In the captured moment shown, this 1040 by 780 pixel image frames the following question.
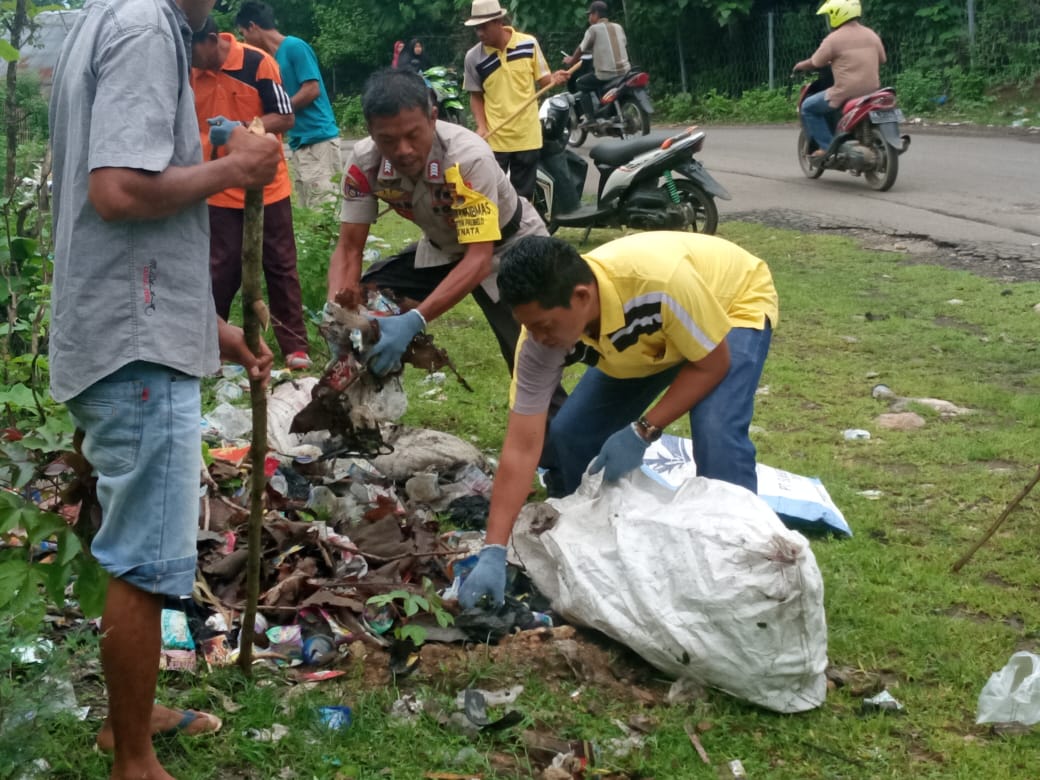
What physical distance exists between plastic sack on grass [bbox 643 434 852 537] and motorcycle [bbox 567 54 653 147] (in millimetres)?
10278

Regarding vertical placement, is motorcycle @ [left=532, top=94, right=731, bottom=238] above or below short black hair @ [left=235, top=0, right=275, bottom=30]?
below

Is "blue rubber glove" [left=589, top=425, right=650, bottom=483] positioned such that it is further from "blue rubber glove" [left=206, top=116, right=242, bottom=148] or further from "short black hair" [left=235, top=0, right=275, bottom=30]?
"short black hair" [left=235, top=0, right=275, bottom=30]

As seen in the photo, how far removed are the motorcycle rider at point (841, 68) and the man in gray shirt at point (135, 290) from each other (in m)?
9.26

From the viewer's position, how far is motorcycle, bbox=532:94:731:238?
8758mm

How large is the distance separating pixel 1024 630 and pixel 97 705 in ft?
8.22

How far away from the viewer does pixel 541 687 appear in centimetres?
311

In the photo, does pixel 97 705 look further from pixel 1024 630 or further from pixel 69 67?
pixel 1024 630

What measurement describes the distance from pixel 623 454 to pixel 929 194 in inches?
310

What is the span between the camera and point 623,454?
11.5ft

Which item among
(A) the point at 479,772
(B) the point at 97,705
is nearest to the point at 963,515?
(A) the point at 479,772

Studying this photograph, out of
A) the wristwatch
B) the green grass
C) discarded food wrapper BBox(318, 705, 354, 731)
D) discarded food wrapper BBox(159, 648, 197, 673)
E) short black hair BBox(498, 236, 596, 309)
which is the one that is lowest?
the green grass

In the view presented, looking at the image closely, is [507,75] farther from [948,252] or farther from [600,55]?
[600,55]

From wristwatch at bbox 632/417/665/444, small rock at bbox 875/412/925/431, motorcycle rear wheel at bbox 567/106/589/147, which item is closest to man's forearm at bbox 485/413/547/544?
wristwatch at bbox 632/417/665/444

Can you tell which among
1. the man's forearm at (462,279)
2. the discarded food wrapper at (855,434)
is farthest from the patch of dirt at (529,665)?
the discarded food wrapper at (855,434)
